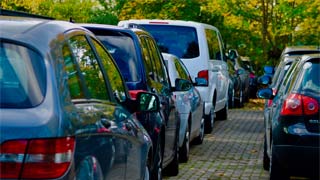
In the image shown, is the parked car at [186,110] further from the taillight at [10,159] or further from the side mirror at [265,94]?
the taillight at [10,159]

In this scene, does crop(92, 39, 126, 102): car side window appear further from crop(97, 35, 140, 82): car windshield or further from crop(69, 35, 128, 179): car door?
crop(97, 35, 140, 82): car windshield

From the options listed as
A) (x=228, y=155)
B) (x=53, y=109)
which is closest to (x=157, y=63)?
(x=228, y=155)

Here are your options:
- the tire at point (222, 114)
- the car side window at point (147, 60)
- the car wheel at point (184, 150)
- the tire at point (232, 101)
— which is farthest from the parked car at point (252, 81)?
the car side window at point (147, 60)

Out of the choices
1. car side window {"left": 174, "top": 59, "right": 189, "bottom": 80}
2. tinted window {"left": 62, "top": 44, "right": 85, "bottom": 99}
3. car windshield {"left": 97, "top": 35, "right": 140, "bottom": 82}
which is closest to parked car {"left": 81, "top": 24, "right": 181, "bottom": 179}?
car windshield {"left": 97, "top": 35, "right": 140, "bottom": 82}

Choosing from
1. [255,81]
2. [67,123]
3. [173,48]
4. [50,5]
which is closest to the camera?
[67,123]

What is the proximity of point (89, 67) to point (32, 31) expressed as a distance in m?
0.88

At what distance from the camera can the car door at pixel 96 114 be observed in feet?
15.5

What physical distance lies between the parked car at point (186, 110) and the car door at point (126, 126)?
4.24 metres

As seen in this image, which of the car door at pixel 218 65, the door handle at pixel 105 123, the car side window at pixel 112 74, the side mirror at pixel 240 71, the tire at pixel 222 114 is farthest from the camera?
the side mirror at pixel 240 71

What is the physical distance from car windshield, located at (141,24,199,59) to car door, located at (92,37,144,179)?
27.2 feet

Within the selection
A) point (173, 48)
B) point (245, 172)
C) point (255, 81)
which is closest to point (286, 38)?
point (255, 81)

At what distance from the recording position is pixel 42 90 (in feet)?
14.1

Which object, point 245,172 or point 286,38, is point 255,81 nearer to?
point 286,38

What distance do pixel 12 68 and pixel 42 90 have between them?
0.22 metres
